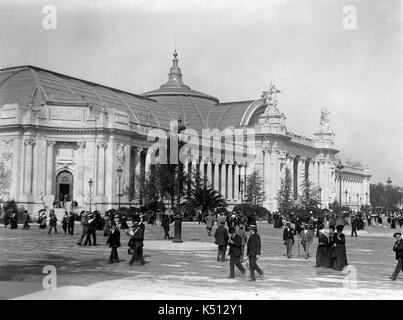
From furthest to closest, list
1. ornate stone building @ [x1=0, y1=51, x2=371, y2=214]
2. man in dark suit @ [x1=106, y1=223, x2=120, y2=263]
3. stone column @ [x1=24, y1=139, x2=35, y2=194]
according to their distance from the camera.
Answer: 1. ornate stone building @ [x1=0, y1=51, x2=371, y2=214]
2. stone column @ [x1=24, y1=139, x2=35, y2=194]
3. man in dark suit @ [x1=106, y1=223, x2=120, y2=263]

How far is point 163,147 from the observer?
293ft

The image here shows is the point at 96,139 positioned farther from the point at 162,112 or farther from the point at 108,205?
the point at 162,112

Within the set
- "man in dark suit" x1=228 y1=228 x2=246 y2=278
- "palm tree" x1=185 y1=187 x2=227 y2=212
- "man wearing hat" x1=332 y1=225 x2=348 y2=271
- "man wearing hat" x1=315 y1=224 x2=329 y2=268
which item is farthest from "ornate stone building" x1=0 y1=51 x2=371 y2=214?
"man in dark suit" x1=228 y1=228 x2=246 y2=278

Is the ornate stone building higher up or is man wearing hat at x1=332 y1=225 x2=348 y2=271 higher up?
the ornate stone building

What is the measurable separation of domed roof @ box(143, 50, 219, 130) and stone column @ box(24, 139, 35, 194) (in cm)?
4670

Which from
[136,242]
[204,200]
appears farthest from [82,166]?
[136,242]

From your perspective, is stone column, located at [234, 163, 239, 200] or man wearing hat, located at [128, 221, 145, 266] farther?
stone column, located at [234, 163, 239, 200]

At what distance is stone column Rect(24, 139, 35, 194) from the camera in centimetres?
7538

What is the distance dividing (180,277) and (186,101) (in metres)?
112

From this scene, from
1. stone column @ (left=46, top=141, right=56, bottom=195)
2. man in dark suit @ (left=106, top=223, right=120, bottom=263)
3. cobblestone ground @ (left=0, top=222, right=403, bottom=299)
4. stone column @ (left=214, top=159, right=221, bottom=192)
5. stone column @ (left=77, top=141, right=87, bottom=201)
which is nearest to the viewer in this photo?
cobblestone ground @ (left=0, top=222, right=403, bottom=299)

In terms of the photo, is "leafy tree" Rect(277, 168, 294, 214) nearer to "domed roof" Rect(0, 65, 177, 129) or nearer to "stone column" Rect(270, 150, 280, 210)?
"stone column" Rect(270, 150, 280, 210)
